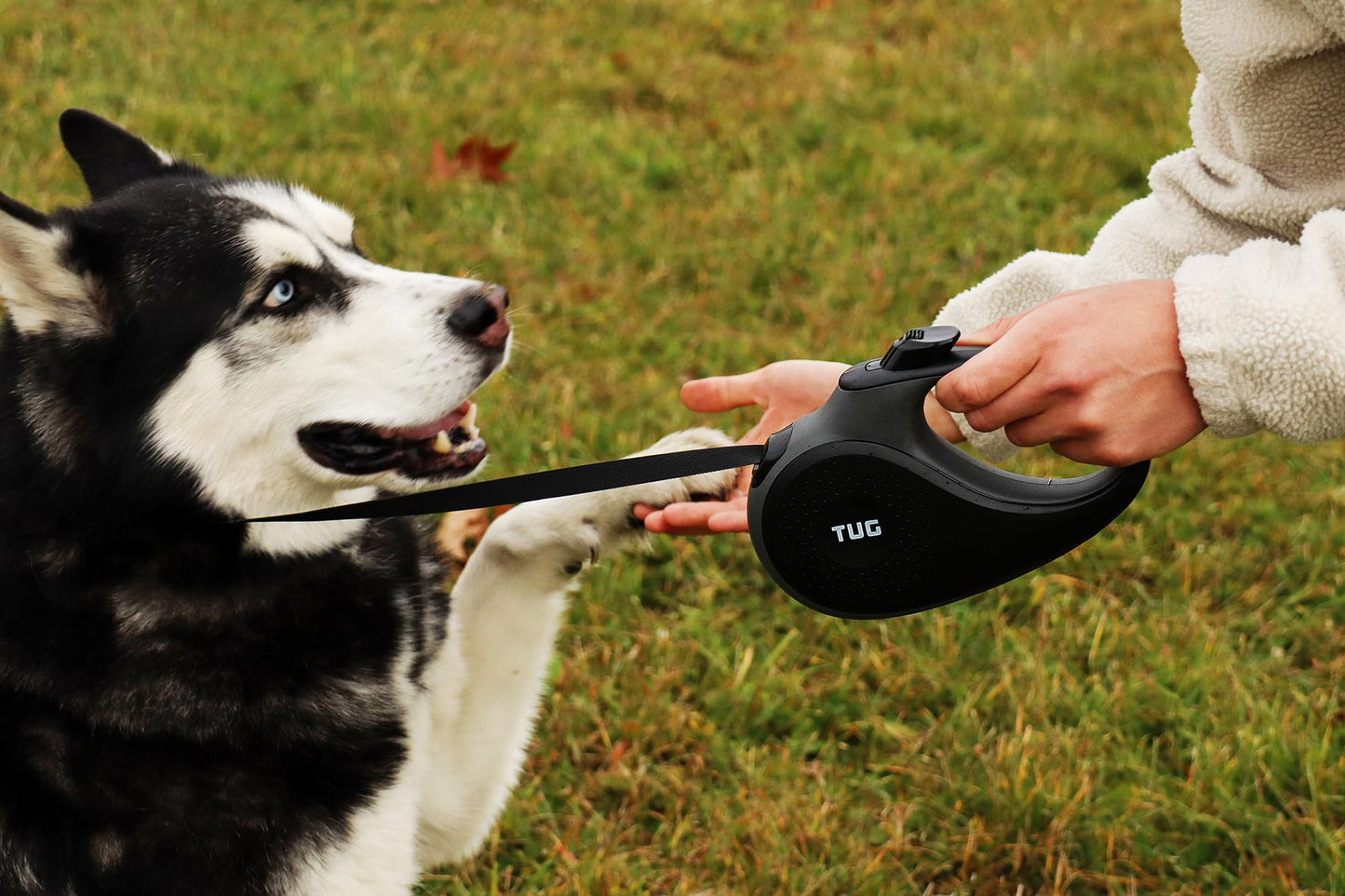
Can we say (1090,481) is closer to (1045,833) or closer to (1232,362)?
(1232,362)

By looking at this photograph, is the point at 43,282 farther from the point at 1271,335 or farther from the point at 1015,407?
the point at 1271,335

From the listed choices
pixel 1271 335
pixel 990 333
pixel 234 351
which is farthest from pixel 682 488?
pixel 1271 335

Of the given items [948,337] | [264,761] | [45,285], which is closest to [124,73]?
[45,285]

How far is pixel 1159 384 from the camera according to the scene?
1.62 meters

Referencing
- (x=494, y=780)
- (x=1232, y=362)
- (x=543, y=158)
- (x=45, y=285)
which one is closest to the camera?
(x=1232, y=362)

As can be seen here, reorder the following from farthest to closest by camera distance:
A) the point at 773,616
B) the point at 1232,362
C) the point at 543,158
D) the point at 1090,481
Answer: the point at 543,158, the point at 773,616, the point at 1090,481, the point at 1232,362

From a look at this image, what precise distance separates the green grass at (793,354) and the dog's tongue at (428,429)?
936 mm

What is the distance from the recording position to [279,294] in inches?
87.3

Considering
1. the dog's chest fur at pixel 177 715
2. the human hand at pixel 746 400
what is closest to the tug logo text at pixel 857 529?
the human hand at pixel 746 400

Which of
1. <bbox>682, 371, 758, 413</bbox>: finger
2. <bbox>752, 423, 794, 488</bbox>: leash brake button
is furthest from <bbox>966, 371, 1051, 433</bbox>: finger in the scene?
<bbox>682, 371, 758, 413</bbox>: finger

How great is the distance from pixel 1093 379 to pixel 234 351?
4.82 ft

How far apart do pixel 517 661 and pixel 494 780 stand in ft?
0.78

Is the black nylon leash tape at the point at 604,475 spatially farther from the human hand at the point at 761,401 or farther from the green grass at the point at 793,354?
the green grass at the point at 793,354

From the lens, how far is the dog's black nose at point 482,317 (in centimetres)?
220
